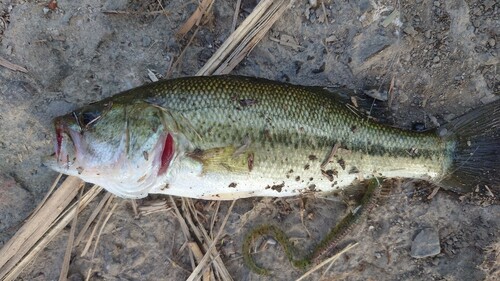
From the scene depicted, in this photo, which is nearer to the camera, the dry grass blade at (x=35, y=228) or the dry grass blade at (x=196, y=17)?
the dry grass blade at (x=35, y=228)

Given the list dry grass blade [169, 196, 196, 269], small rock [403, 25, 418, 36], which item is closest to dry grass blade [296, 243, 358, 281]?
dry grass blade [169, 196, 196, 269]

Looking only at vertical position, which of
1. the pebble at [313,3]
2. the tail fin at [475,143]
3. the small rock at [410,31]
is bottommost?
the tail fin at [475,143]

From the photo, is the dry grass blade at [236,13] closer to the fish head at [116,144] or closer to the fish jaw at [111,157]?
the fish head at [116,144]

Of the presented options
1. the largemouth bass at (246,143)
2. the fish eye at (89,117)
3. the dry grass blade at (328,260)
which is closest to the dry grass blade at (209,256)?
the largemouth bass at (246,143)

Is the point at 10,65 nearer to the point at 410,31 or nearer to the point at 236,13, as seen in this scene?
the point at 236,13

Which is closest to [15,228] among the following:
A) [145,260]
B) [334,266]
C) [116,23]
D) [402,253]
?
[145,260]

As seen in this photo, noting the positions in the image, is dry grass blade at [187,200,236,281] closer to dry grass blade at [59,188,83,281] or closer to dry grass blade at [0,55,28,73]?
dry grass blade at [59,188,83,281]
